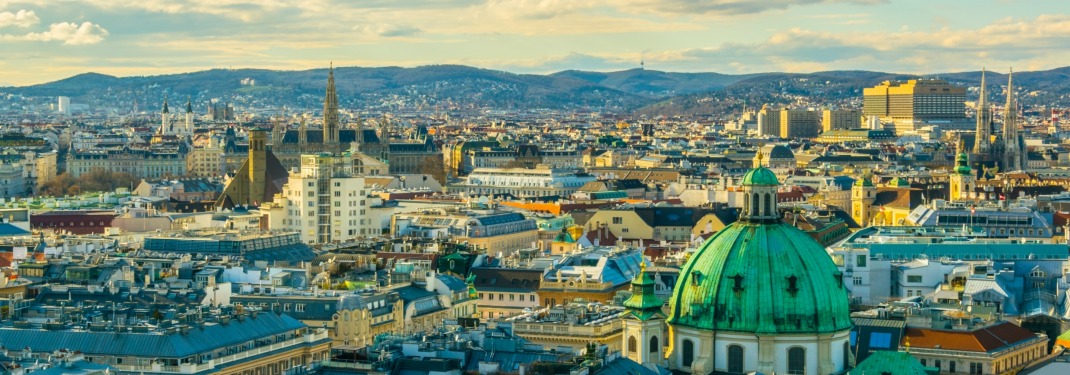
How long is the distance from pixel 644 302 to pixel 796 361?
4.79 metres

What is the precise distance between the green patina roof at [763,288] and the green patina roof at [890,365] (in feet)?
4.05

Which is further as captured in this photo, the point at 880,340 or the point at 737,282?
the point at 880,340

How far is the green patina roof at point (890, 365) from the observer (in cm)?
5762

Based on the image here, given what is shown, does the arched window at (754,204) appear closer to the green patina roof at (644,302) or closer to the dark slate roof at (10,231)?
the green patina roof at (644,302)

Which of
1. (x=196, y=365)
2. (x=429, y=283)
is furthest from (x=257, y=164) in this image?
(x=196, y=365)

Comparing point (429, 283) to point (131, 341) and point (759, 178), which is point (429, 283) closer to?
point (131, 341)

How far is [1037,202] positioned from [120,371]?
87689mm

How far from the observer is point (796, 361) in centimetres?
5784

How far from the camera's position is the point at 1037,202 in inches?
5384

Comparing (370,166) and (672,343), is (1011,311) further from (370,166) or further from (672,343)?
(370,166)

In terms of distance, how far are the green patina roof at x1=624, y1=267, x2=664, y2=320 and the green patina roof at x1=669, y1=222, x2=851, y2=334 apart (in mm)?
1134

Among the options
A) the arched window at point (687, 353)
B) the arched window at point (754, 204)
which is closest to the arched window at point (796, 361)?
the arched window at point (687, 353)

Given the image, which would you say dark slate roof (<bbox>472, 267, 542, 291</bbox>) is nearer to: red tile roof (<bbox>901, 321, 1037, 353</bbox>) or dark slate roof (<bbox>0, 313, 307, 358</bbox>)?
red tile roof (<bbox>901, 321, 1037, 353</bbox>)

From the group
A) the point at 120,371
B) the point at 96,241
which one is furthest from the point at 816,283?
the point at 96,241
